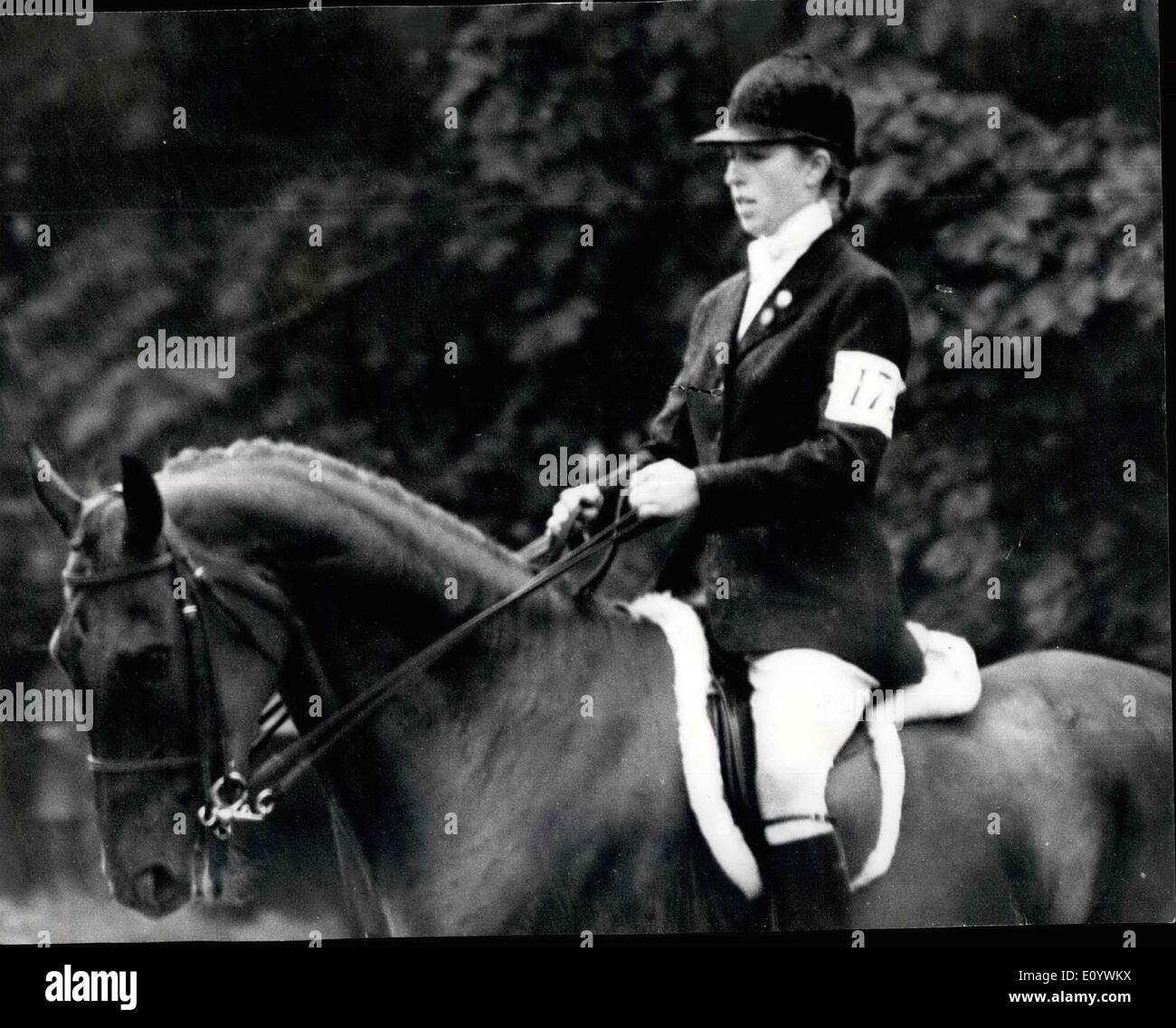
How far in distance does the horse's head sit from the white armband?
58.8 inches

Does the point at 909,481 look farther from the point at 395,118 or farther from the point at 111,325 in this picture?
the point at 111,325

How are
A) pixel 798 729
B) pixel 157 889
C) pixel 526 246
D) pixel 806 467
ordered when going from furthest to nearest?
pixel 526 246 → pixel 806 467 → pixel 798 729 → pixel 157 889

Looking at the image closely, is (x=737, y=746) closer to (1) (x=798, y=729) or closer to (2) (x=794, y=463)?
(1) (x=798, y=729)

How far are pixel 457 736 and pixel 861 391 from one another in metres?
1.33

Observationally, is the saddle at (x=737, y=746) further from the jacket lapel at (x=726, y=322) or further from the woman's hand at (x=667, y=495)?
the jacket lapel at (x=726, y=322)

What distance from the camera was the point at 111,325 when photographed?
4453 mm

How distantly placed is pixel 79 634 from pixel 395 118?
1696mm

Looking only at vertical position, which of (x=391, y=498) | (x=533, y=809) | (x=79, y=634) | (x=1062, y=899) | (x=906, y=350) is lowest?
(x=1062, y=899)

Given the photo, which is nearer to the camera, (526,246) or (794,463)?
(794,463)

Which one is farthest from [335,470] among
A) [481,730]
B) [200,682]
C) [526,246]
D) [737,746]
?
[737,746]

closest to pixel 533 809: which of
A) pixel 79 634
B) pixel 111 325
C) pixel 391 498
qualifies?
pixel 391 498

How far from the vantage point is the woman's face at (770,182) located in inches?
167

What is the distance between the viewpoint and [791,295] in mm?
4164

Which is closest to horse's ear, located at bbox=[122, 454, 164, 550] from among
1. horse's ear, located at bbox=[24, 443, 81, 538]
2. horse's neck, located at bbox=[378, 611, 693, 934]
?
horse's ear, located at bbox=[24, 443, 81, 538]
